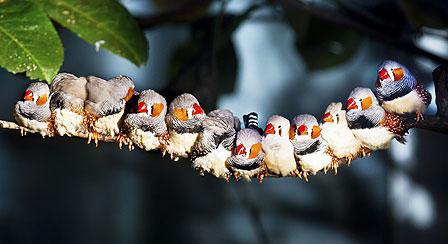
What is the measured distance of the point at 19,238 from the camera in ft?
3.55

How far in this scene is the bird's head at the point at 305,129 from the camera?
314 millimetres

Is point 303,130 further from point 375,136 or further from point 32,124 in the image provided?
point 32,124

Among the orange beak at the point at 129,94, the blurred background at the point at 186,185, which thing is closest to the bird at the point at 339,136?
the orange beak at the point at 129,94

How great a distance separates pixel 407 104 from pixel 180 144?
0.13 metres

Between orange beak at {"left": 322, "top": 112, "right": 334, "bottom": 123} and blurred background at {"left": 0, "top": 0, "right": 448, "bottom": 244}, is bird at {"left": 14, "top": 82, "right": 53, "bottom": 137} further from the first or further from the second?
blurred background at {"left": 0, "top": 0, "right": 448, "bottom": 244}

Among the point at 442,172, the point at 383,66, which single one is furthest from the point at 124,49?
the point at 442,172

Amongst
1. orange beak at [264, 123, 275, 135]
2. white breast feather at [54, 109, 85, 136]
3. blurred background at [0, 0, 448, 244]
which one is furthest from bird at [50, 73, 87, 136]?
blurred background at [0, 0, 448, 244]

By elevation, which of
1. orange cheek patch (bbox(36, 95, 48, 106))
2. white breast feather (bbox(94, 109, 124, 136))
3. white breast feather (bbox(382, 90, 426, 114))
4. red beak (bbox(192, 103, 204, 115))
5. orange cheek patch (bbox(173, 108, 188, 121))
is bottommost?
white breast feather (bbox(94, 109, 124, 136))

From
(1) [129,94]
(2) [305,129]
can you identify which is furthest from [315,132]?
(1) [129,94]

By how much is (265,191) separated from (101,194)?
1.02ft

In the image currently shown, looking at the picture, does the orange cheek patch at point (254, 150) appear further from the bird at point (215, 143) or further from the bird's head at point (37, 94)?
the bird's head at point (37, 94)

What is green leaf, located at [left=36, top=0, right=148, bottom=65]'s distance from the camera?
1.34ft

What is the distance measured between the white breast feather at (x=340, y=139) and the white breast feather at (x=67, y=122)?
0.45 feet

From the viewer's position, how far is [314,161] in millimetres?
322
